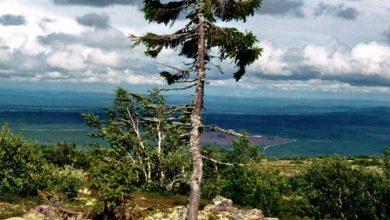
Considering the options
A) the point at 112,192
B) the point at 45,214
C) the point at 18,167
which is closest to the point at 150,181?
the point at 18,167

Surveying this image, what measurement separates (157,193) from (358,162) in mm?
92514

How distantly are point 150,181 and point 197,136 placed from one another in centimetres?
3615

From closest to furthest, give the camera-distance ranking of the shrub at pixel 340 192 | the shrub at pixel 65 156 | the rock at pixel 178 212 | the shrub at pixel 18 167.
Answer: the rock at pixel 178 212
the shrub at pixel 18 167
the shrub at pixel 340 192
the shrub at pixel 65 156

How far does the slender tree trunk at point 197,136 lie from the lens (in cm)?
2219

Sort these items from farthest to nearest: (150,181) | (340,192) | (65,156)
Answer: (65,156), (150,181), (340,192)

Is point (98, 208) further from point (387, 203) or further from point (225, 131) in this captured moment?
point (387, 203)

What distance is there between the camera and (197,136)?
22516mm

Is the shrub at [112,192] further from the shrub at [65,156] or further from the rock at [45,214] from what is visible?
the shrub at [65,156]

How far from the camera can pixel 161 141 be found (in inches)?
2598

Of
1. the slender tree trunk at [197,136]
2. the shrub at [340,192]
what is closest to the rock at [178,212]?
the slender tree trunk at [197,136]

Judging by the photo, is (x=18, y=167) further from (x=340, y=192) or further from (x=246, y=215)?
(x=340, y=192)

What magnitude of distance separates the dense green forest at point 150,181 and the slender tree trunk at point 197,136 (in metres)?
0.73

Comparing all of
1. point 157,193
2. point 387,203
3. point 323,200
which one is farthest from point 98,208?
point 387,203

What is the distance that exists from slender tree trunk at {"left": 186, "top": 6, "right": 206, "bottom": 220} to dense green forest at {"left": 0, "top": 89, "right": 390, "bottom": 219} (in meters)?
0.73
